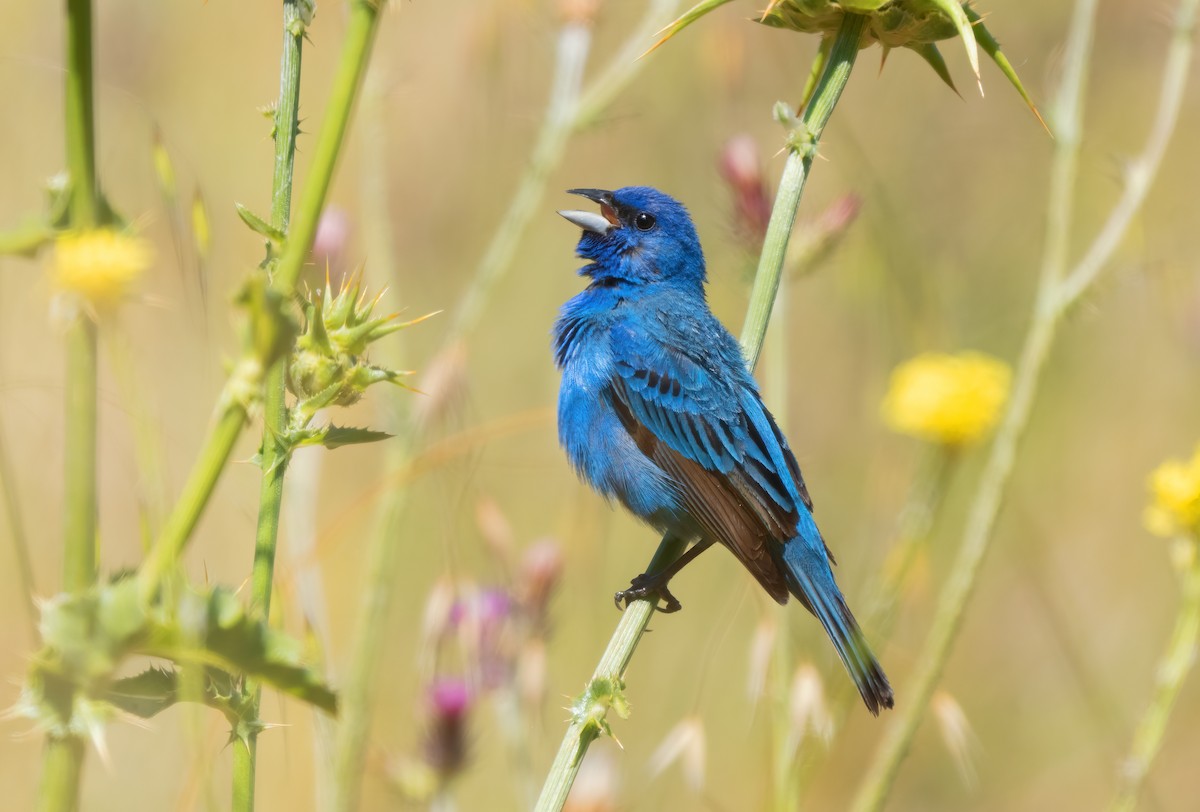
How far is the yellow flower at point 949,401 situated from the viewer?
3.71m

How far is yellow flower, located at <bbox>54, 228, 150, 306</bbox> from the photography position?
1241mm

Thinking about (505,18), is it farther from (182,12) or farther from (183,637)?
(183,637)

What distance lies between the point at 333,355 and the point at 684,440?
2.07 metres

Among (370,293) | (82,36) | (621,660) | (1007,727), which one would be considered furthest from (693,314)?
(1007,727)

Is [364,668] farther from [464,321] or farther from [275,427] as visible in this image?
[275,427]

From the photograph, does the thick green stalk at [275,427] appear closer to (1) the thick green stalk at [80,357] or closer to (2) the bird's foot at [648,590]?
(1) the thick green stalk at [80,357]

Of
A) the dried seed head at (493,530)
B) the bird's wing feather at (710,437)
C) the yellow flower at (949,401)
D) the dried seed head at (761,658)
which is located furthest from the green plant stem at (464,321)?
the yellow flower at (949,401)

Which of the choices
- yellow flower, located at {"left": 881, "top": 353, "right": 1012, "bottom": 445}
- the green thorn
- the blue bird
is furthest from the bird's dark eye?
the green thorn

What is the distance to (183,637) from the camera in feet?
4.65

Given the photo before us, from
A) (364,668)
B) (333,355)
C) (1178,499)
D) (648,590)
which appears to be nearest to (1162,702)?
(1178,499)

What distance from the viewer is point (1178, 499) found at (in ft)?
10.5

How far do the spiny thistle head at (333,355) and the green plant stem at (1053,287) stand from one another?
2227 millimetres

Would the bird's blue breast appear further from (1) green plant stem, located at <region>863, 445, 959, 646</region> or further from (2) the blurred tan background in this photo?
(2) the blurred tan background

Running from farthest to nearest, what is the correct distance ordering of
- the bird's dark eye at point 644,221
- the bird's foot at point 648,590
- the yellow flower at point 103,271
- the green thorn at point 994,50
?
1. the bird's dark eye at point 644,221
2. the bird's foot at point 648,590
3. the green thorn at point 994,50
4. the yellow flower at point 103,271
